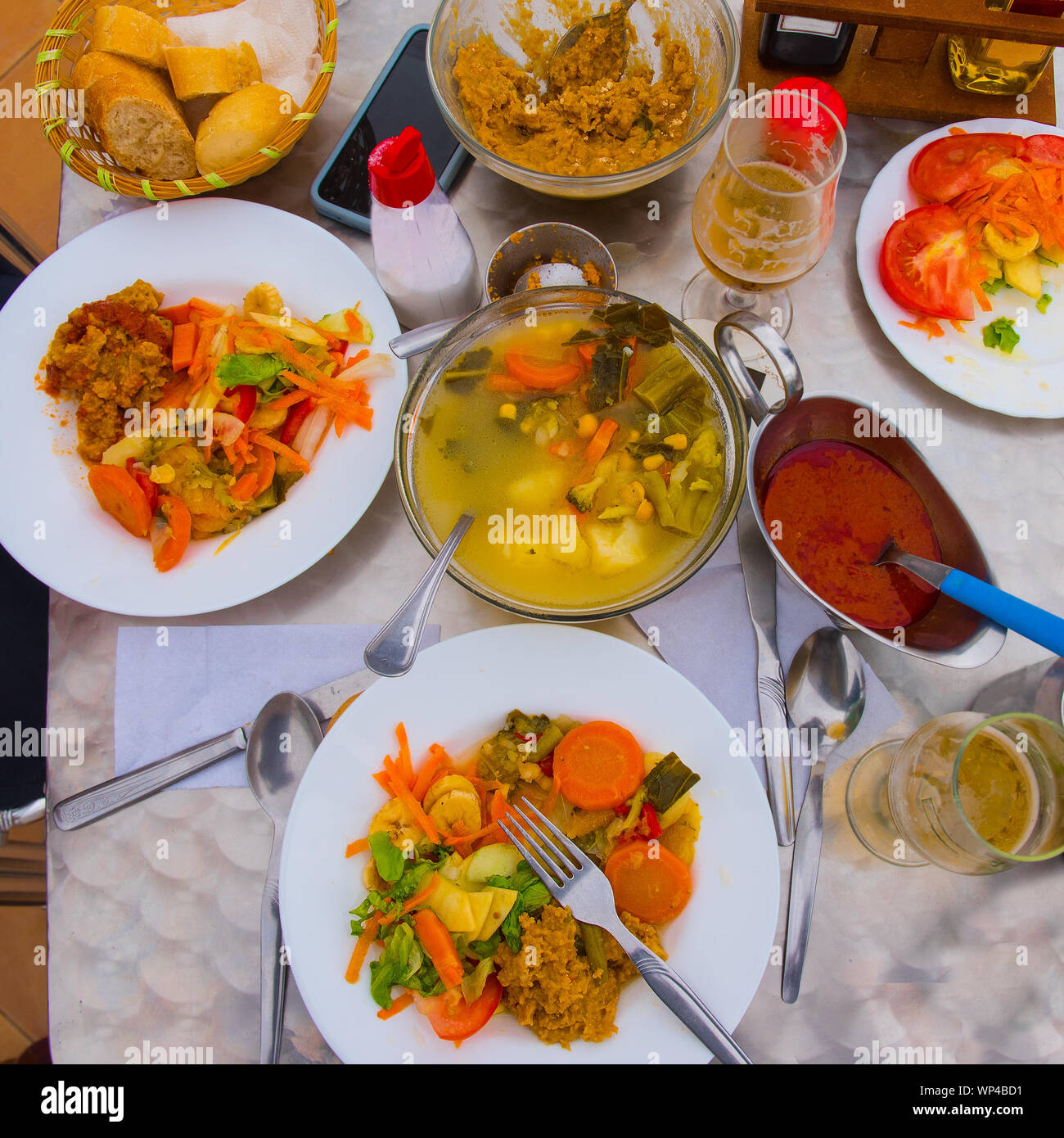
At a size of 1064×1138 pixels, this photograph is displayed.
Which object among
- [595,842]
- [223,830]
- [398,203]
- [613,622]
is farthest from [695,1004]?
[398,203]

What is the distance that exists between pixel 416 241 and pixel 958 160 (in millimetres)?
1223

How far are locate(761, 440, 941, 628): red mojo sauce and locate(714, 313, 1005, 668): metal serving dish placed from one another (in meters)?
0.02

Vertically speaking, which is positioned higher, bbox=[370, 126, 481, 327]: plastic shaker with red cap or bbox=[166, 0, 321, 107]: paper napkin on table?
bbox=[166, 0, 321, 107]: paper napkin on table

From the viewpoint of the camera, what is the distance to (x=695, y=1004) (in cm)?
137

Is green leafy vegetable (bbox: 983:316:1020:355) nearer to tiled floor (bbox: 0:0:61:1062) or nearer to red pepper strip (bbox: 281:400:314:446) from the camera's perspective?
red pepper strip (bbox: 281:400:314:446)

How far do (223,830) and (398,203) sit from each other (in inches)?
53.2

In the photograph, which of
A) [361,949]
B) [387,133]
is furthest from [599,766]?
[387,133]

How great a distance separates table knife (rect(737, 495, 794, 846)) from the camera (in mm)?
1611

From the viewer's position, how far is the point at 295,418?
67.4 inches

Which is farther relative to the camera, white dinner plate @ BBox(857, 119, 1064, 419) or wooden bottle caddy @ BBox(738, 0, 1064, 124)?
wooden bottle caddy @ BBox(738, 0, 1064, 124)

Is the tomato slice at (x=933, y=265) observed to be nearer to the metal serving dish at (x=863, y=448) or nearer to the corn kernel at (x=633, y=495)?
the metal serving dish at (x=863, y=448)

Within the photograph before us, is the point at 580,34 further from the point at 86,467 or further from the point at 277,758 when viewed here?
the point at 277,758

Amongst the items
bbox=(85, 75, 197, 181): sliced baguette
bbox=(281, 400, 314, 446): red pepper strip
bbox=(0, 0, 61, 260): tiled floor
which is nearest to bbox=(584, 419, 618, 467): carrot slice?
bbox=(281, 400, 314, 446): red pepper strip
